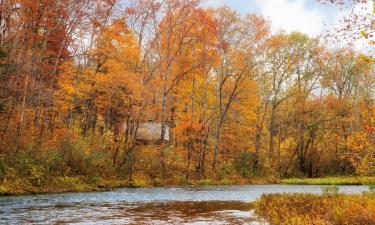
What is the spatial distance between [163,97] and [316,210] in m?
27.2

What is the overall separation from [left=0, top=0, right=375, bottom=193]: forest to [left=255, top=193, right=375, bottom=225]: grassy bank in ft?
6.89

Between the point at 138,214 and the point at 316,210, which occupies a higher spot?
the point at 316,210

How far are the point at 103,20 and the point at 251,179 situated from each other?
2139cm

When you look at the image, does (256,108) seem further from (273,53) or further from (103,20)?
(103,20)

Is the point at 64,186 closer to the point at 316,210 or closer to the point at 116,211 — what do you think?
the point at 116,211

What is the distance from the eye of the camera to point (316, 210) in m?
13.8

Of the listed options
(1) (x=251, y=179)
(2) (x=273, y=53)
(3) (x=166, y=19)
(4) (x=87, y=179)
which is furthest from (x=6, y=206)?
(2) (x=273, y=53)

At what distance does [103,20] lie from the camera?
3616 centimetres

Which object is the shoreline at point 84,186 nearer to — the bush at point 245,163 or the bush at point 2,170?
the bush at point 2,170

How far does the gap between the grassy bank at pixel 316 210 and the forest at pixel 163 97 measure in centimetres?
210

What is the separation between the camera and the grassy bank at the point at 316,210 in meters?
11.3

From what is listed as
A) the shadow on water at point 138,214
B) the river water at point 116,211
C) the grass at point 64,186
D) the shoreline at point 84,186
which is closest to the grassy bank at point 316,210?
the river water at point 116,211

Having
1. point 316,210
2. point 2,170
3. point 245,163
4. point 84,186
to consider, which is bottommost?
point 84,186

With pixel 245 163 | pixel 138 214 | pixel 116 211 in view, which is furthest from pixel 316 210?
pixel 245 163
